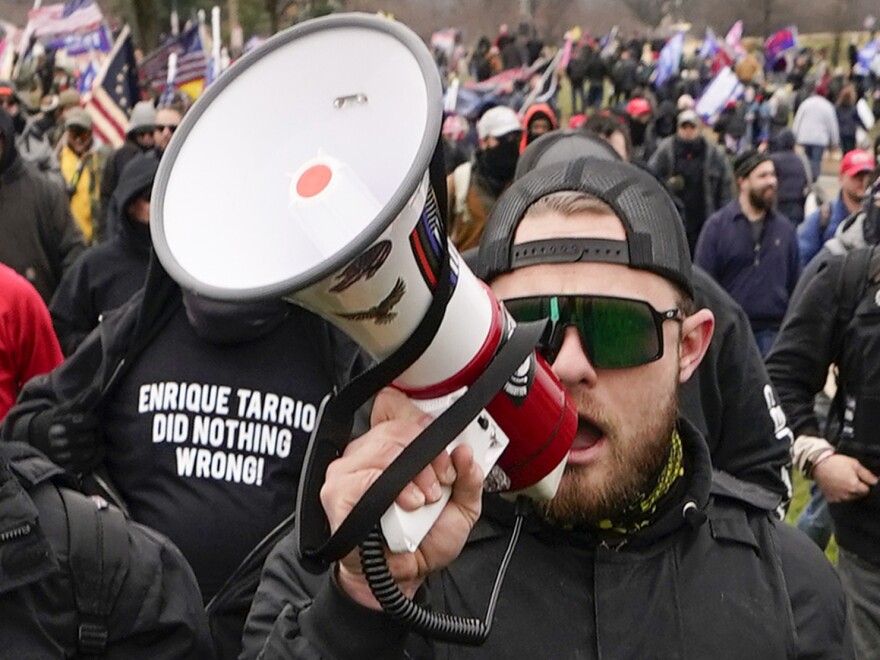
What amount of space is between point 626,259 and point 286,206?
50cm

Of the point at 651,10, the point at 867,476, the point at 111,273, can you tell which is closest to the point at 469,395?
the point at 867,476

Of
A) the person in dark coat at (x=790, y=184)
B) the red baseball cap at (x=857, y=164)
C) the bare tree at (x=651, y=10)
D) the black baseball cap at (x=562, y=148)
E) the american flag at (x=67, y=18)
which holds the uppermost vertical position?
the black baseball cap at (x=562, y=148)

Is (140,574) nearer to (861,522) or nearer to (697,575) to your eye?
(697,575)

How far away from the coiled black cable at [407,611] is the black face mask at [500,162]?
15.6 ft

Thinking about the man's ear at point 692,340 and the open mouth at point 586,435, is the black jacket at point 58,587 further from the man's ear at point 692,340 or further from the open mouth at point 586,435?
the man's ear at point 692,340

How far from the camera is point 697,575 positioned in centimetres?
172

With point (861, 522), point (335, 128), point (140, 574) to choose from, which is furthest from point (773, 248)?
point (335, 128)

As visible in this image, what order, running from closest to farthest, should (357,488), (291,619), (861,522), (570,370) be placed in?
(357,488)
(291,619)
(570,370)
(861,522)

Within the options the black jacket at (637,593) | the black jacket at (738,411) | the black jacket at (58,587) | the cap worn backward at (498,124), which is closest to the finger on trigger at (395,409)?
the black jacket at (637,593)

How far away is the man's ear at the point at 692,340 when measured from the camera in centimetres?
182

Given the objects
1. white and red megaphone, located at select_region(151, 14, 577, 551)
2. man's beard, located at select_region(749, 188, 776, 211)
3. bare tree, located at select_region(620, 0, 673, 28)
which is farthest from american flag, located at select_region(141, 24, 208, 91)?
bare tree, located at select_region(620, 0, 673, 28)

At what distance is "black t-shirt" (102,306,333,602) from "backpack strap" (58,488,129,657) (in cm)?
103

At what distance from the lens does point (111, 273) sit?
4.64m

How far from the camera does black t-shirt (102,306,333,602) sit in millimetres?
3104
